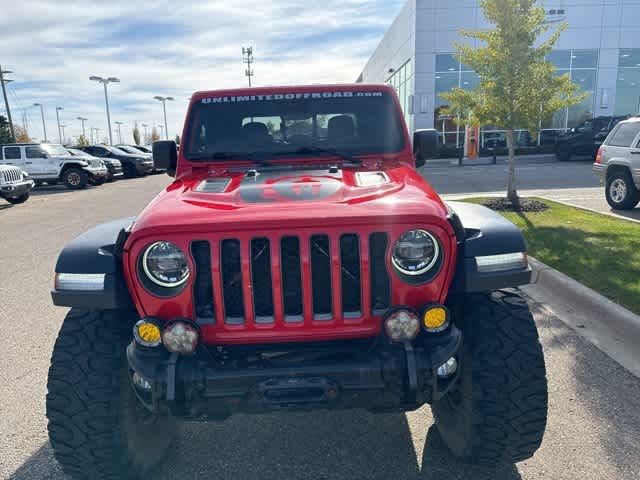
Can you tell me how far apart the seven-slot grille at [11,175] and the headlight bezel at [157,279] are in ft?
47.8

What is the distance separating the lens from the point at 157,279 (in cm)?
222

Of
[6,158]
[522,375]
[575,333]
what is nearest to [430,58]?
[6,158]

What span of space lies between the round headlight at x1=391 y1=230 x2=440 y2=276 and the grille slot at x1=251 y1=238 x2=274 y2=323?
534mm

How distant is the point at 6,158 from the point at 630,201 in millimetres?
20076

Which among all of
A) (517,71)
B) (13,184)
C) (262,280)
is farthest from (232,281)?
(13,184)

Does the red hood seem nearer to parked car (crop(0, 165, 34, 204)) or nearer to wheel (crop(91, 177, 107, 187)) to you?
parked car (crop(0, 165, 34, 204))

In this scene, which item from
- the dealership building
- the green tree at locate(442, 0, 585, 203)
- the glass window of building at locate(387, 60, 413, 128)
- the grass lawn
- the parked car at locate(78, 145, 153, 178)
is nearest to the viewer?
the grass lawn

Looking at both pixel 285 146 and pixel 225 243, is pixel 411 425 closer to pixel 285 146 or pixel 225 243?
pixel 225 243

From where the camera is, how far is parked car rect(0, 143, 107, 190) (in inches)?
763

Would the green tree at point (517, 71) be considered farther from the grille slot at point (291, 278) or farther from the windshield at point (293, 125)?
the grille slot at point (291, 278)

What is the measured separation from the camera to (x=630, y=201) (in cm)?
953

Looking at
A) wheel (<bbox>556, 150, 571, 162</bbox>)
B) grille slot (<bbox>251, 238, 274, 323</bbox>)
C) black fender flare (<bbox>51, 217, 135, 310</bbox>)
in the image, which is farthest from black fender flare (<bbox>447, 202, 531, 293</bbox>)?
wheel (<bbox>556, 150, 571, 162</bbox>)

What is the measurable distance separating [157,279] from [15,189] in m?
14.7

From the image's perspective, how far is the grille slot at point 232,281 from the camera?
2189 mm
